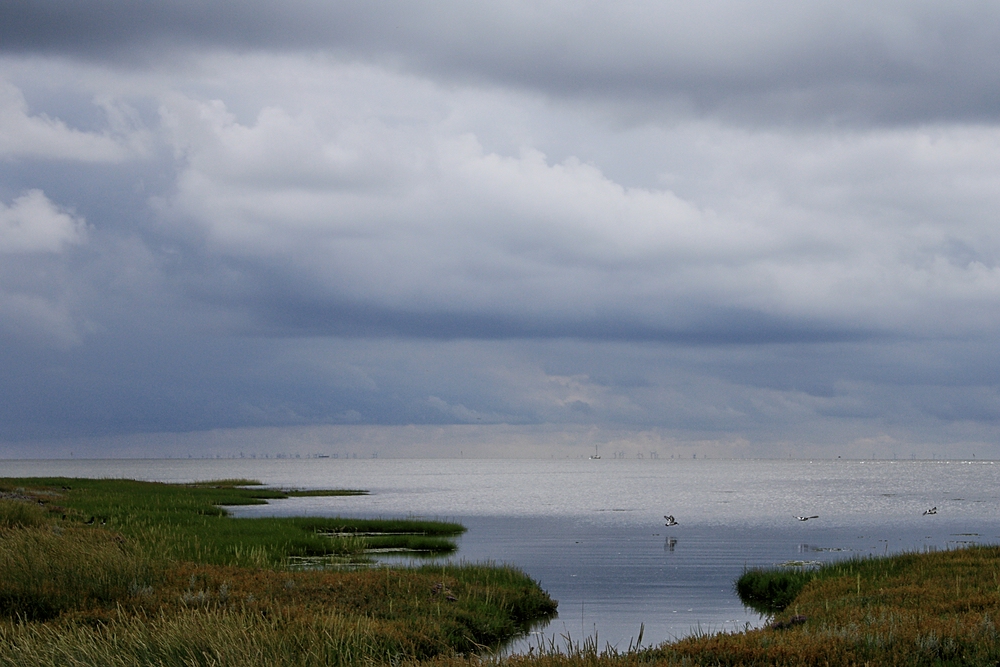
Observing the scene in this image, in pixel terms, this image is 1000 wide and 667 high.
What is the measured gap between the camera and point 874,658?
50.4 ft

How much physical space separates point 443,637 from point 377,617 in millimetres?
1968

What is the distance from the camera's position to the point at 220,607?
66.7ft

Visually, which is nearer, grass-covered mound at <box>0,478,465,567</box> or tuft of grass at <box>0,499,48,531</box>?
tuft of grass at <box>0,499,48,531</box>

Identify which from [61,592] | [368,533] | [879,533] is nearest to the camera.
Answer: [61,592]

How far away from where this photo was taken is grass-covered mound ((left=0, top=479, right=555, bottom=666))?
14789 mm

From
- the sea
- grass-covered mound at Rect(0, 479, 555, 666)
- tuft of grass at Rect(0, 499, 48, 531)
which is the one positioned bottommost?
the sea

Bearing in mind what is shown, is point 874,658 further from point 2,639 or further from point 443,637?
point 2,639

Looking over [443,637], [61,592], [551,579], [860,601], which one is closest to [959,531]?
[551,579]

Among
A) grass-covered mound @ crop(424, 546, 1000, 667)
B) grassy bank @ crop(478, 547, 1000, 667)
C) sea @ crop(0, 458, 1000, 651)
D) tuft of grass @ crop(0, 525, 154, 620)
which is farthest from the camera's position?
sea @ crop(0, 458, 1000, 651)

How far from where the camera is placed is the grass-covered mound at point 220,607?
14.8 metres

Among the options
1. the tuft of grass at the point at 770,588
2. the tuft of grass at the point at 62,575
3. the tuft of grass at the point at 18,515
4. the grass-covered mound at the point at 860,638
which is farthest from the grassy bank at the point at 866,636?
the tuft of grass at the point at 18,515

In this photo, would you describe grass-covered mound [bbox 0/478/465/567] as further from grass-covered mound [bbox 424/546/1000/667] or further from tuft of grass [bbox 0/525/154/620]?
grass-covered mound [bbox 424/546/1000/667]

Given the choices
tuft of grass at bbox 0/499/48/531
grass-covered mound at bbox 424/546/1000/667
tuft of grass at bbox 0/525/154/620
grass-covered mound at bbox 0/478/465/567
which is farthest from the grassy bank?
tuft of grass at bbox 0/499/48/531

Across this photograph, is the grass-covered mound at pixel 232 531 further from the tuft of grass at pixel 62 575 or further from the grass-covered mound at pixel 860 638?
the grass-covered mound at pixel 860 638
